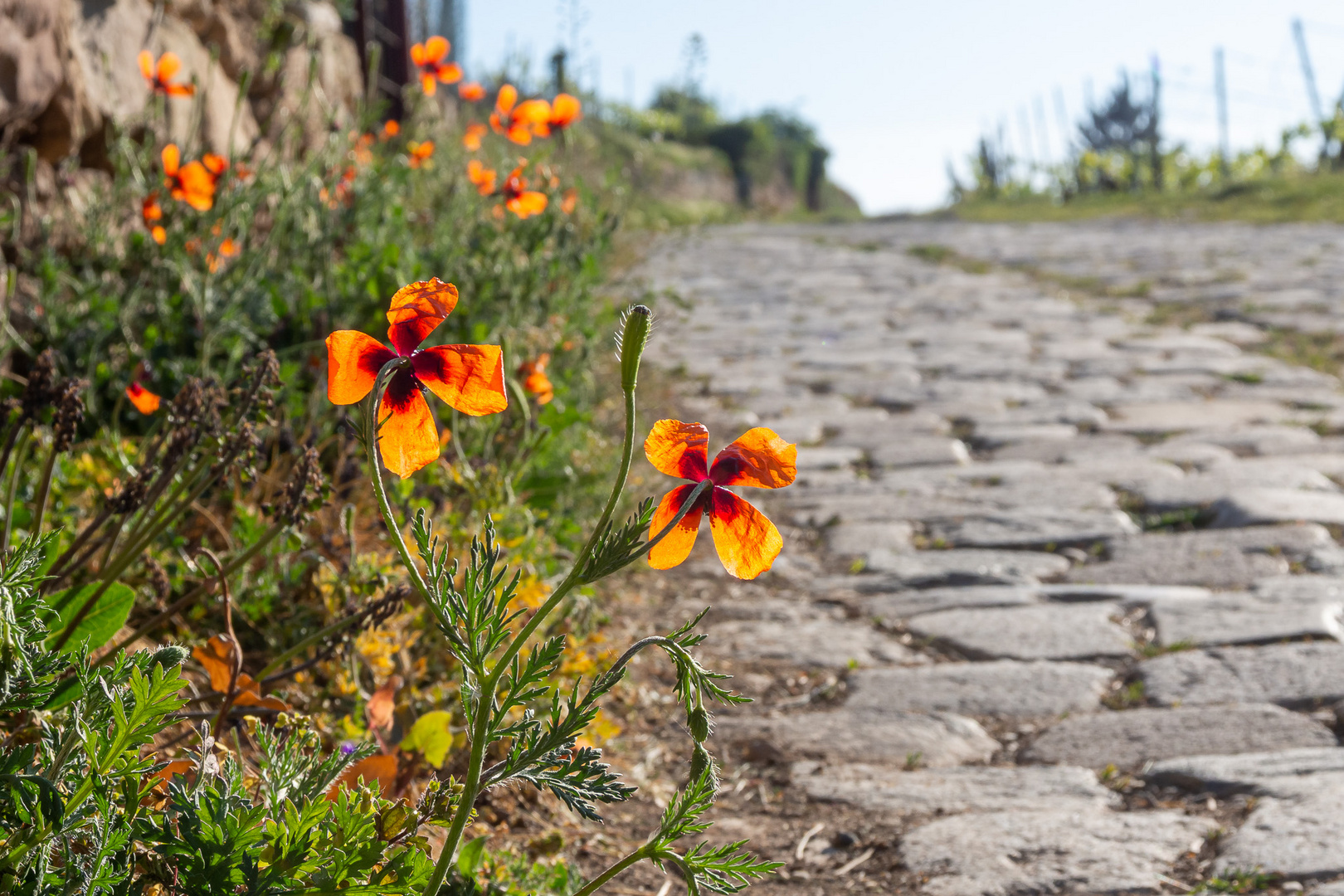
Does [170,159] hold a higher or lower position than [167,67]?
lower

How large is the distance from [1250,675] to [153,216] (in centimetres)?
260

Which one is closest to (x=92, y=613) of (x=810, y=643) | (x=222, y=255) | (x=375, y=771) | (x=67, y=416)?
(x=67, y=416)

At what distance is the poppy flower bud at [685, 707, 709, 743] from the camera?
3.03ft

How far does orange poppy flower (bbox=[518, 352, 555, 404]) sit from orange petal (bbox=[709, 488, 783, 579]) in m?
1.63

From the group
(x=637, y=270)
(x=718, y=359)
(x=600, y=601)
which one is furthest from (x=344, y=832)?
(x=637, y=270)

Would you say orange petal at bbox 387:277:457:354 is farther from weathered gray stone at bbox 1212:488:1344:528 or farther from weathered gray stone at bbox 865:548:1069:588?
weathered gray stone at bbox 1212:488:1344:528

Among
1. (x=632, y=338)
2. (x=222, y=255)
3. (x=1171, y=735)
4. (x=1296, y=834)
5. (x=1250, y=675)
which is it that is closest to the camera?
(x=632, y=338)

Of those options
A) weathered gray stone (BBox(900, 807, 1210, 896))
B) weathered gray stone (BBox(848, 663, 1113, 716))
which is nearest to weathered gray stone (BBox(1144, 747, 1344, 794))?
weathered gray stone (BBox(900, 807, 1210, 896))

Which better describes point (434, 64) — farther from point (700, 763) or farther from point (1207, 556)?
point (700, 763)

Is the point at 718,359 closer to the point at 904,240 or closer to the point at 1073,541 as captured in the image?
the point at 1073,541

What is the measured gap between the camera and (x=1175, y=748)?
1.98 m

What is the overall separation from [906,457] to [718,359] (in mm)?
1680

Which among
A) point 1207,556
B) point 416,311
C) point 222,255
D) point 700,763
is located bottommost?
point 1207,556

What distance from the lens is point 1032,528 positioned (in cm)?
314
